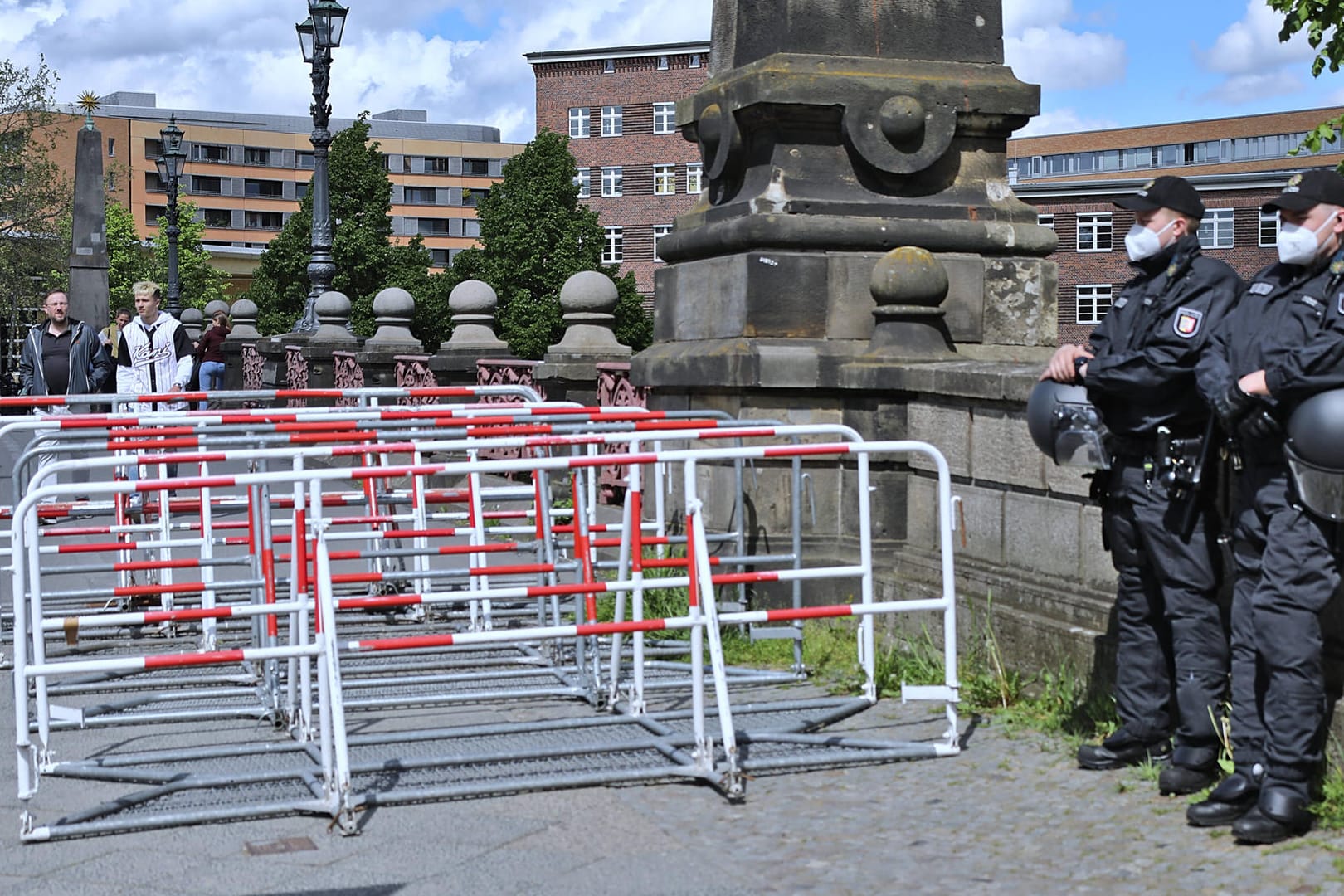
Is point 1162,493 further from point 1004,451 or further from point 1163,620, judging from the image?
point 1004,451

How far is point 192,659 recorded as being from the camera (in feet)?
18.4

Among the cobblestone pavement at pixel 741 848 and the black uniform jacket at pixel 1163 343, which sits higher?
the black uniform jacket at pixel 1163 343

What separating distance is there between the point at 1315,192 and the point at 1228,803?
1.84m

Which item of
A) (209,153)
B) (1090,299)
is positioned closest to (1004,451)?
(1090,299)

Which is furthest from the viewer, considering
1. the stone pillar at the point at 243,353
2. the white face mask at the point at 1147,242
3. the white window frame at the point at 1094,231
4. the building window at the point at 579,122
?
the building window at the point at 579,122

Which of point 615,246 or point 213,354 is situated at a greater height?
point 615,246

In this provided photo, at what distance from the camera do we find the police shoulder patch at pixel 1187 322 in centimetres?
557

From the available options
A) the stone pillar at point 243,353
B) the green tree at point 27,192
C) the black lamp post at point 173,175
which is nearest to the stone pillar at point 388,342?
the stone pillar at point 243,353

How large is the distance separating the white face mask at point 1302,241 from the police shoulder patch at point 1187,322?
1.52 feet

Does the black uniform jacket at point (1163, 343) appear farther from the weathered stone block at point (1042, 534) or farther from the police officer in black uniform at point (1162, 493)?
the weathered stone block at point (1042, 534)

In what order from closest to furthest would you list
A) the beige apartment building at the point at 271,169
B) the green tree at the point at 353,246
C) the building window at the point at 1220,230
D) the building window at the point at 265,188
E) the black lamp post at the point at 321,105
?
the black lamp post at the point at 321,105 → the green tree at the point at 353,246 → the building window at the point at 1220,230 → the beige apartment building at the point at 271,169 → the building window at the point at 265,188

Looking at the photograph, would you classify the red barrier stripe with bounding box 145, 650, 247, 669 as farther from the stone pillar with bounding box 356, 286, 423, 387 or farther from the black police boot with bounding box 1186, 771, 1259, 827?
the stone pillar with bounding box 356, 286, 423, 387

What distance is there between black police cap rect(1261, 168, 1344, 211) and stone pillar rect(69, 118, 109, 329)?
71.5 ft

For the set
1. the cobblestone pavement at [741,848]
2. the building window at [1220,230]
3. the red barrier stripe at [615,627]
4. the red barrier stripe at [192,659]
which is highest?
the building window at [1220,230]
